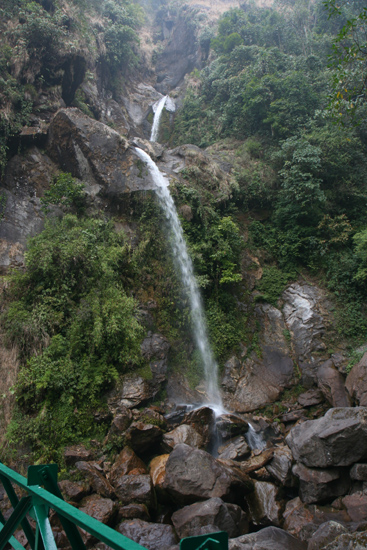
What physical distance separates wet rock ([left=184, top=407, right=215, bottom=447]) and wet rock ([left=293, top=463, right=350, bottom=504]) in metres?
2.28

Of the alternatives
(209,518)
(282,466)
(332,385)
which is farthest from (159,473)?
(332,385)

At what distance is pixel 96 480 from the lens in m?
5.74

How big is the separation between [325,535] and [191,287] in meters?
8.08

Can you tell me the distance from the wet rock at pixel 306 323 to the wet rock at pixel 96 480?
6.85 metres

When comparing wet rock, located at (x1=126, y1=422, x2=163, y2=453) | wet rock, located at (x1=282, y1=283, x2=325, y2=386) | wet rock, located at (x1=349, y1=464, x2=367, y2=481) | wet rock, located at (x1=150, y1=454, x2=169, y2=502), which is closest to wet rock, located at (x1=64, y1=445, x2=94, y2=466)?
wet rock, located at (x1=126, y1=422, x2=163, y2=453)

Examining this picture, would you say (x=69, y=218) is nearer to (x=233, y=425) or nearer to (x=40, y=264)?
(x=40, y=264)

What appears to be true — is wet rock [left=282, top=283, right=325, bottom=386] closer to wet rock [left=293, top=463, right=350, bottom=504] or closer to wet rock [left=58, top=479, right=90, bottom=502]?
wet rock [left=293, top=463, right=350, bottom=504]

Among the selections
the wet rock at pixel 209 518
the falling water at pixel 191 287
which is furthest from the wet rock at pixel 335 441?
the falling water at pixel 191 287

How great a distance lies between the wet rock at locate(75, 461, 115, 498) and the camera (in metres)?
5.60

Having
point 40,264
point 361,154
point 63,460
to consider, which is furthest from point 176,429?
point 361,154

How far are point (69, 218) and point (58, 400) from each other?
19.7 feet

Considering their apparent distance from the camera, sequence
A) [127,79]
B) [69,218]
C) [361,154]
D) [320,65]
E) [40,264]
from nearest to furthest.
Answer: [40,264]
[69,218]
[361,154]
[320,65]
[127,79]

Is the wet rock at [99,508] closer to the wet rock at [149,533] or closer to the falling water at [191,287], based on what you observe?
the wet rock at [149,533]

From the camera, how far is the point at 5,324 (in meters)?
7.46
